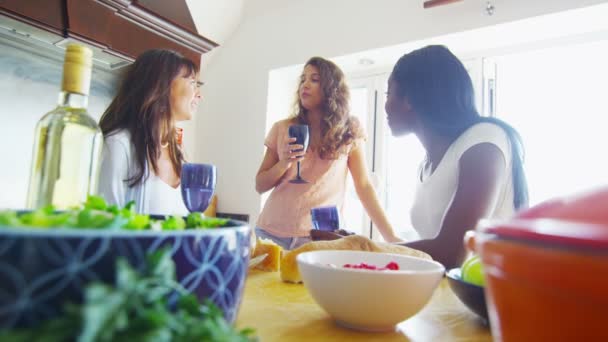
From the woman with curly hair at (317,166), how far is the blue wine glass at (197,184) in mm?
884

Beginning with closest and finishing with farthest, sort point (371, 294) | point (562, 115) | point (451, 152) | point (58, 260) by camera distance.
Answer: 1. point (58, 260)
2. point (371, 294)
3. point (451, 152)
4. point (562, 115)

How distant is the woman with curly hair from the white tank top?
46 cm

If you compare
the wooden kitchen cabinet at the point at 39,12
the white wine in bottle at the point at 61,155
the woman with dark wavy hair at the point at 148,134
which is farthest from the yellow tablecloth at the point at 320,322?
the wooden kitchen cabinet at the point at 39,12

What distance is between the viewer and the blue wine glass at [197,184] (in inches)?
28.6

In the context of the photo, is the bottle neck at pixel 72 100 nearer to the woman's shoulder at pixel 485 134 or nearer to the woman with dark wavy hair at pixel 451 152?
the woman with dark wavy hair at pixel 451 152

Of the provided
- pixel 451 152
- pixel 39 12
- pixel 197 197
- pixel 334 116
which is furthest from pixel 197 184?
pixel 39 12

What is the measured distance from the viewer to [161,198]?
1.29 metres

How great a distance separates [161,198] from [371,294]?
105cm

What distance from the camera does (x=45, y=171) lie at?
19.4 inches

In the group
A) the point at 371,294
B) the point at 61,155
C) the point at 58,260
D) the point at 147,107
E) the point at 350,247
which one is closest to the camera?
the point at 58,260

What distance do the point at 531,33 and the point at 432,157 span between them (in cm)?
147

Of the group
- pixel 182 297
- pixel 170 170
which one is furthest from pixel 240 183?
pixel 182 297

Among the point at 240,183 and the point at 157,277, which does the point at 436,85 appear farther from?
the point at 240,183

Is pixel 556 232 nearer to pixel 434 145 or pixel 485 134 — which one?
pixel 485 134
